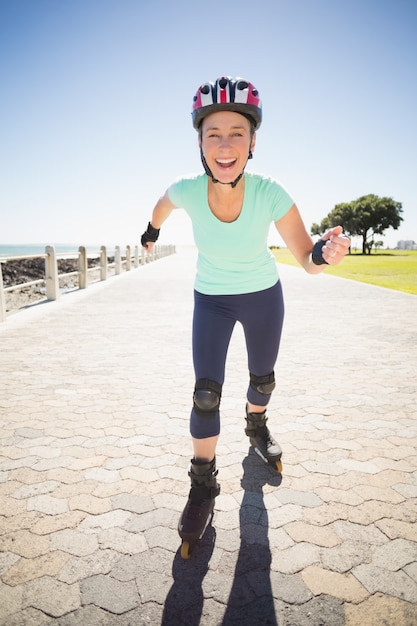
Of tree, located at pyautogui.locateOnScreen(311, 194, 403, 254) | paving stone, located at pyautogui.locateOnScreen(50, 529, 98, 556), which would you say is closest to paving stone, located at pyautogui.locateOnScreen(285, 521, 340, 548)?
paving stone, located at pyautogui.locateOnScreen(50, 529, 98, 556)

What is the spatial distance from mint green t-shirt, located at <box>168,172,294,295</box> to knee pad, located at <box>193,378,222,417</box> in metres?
0.60

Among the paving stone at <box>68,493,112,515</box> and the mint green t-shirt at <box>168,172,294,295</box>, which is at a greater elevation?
the mint green t-shirt at <box>168,172,294,295</box>

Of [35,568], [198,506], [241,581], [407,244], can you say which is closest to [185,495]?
[198,506]

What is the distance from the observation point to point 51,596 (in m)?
1.71

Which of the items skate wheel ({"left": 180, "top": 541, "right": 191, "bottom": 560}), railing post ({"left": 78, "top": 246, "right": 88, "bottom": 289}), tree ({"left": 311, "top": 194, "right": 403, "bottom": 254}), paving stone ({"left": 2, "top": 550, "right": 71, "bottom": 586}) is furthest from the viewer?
tree ({"left": 311, "top": 194, "right": 403, "bottom": 254})

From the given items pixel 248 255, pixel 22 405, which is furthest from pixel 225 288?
pixel 22 405

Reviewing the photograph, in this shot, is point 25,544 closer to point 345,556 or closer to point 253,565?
point 253,565

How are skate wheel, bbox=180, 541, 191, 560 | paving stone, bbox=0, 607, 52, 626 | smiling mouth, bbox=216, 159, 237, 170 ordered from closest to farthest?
1. paving stone, bbox=0, 607, 52, 626
2. skate wheel, bbox=180, 541, 191, 560
3. smiling mouth, bbox=216, 159, 237, 170

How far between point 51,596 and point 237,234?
7.08 feet

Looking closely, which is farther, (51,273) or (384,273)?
(384,273)

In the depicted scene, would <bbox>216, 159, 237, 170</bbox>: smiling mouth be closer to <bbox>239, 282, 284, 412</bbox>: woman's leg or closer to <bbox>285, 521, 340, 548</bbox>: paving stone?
<bbox>239, 282, 284, 412</bbox>: woman's leg

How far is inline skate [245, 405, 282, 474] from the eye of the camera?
271cm

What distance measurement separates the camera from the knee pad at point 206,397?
222 cm

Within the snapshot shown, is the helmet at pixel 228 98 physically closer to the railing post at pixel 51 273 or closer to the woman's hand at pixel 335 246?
the woman's hand at pixel 335 246
